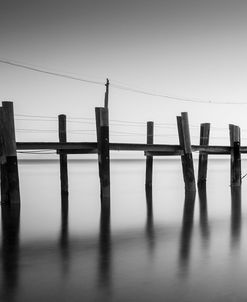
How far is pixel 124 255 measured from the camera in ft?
14.3

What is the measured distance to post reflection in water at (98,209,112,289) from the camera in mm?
3387

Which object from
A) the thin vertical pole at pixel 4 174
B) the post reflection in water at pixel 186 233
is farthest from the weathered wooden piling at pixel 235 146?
the thin vertical pole at pixel 4 174

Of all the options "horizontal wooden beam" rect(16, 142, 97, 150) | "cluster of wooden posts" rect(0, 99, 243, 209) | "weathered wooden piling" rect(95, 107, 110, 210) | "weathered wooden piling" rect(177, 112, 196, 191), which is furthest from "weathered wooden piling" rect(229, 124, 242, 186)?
"horizontal wooden beam" rect(16, 142, 97, 150)

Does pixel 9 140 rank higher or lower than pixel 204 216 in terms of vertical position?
higher

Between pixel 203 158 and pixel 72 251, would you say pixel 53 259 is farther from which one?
pixel 203 158

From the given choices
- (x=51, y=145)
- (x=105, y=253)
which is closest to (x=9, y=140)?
(x=51, y=145)

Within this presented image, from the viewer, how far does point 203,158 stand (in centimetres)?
1321

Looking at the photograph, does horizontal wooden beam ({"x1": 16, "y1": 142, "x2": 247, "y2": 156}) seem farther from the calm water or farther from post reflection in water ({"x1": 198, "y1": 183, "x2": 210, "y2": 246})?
the calm water

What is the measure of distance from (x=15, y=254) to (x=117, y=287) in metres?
1.64

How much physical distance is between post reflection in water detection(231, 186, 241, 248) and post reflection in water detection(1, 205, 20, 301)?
2403 millimetres

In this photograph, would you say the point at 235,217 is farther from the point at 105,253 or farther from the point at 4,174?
the point at 4,174

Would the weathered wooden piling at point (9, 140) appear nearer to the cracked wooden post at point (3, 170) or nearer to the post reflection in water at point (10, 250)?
the cracked wooden post at point (3, 170)

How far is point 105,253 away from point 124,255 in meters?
0.28

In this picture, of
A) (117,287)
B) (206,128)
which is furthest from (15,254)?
(206,128)
